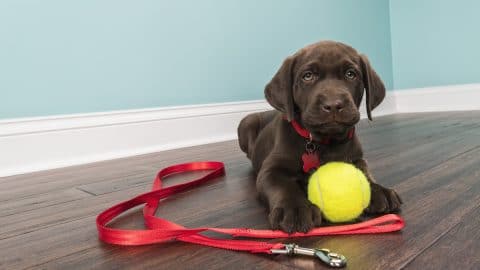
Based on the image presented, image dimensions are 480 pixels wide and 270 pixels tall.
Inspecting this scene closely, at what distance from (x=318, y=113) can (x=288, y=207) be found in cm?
35

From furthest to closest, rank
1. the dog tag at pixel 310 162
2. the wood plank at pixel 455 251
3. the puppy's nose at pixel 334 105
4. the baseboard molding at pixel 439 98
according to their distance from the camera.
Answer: the baseboard molding at pixel 439 98 < the dog tag at pixel 310 162 < the puppy's nose at pixel 334 105 < the wood plank at pixel 455 251

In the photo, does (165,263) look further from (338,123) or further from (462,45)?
(462,45)

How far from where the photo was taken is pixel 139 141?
3.38m

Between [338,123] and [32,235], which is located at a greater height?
[338,123]

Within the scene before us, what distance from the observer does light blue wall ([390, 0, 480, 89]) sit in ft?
18.0

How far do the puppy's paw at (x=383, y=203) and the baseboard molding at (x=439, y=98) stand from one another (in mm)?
5099

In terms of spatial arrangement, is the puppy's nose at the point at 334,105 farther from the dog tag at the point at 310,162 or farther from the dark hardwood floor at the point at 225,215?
the dark hardwood floor at the point at 225,215

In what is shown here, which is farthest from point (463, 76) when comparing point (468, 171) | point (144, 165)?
point (144, 165)

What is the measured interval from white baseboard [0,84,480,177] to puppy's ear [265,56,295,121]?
A: 1973 mm

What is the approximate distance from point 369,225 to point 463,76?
5.40m

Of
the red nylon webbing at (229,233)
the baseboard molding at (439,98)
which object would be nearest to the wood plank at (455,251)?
the red nylon webbing at (229,233)

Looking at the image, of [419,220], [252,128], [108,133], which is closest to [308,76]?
[419,220]

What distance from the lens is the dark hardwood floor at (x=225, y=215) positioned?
3.22 feet

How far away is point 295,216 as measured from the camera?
1130 millimetres
